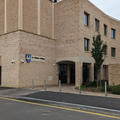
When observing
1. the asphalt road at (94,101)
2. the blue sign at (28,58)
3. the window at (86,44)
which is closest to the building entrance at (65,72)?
the window at (86,44)

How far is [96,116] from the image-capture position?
5.73 meters

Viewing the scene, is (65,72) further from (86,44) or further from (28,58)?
(28,58)

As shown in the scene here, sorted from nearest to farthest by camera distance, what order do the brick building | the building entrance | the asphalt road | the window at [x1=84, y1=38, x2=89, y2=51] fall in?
the asphalt road, the brick building, the window at [x1=84, y1=38, x2=89, y2=51], the building entrance

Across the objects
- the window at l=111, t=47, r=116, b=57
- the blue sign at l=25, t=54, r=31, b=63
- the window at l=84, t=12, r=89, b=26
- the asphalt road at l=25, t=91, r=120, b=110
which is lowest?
the asphalt road at l=25, t=91, r=120, b=110

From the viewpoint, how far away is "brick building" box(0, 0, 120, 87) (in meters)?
15.3

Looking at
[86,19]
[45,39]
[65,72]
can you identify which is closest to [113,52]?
[86,19]

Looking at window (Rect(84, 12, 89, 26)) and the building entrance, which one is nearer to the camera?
window (Rect(84, 12, 89, 26))

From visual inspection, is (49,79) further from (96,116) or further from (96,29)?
(96,116)

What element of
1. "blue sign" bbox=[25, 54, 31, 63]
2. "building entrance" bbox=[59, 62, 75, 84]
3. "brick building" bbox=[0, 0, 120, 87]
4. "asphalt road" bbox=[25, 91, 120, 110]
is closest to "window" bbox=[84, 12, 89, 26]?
"brick building" bbox=[0, 0, 120, 87]

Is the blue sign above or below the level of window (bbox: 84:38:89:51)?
below

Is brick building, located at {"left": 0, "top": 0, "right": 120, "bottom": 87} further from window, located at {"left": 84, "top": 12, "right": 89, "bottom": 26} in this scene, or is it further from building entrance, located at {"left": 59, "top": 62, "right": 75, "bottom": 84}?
building entrance, located at {"left": 59, "top": 62, "right": 75, "bottom": 84}

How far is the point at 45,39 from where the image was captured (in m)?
18.1

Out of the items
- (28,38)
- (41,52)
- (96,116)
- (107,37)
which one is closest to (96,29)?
(107,37)

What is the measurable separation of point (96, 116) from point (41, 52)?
499 inches
